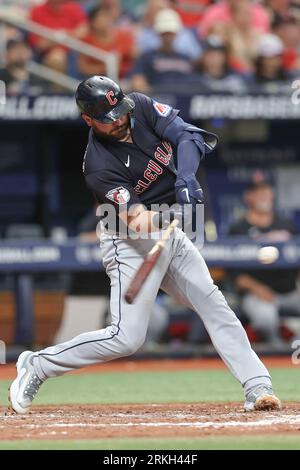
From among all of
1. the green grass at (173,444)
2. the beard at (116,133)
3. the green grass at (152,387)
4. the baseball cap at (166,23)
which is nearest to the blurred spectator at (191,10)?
the baseball cap at (166,23)

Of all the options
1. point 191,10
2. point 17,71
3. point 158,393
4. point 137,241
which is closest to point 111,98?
point 137,241

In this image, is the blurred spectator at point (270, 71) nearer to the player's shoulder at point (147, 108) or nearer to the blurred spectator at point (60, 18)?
the blurred spectator at point (60, 18)

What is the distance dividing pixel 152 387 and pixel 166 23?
15.6ft

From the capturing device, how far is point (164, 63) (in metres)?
10.6

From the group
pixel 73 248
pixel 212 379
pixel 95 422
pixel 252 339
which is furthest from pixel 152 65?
pixel 95 422

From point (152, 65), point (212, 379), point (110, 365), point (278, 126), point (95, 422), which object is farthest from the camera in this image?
point (278, 126)

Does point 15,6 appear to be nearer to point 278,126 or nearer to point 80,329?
point 278,126

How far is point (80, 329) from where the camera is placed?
9.81m

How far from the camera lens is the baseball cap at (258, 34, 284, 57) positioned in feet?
36.2

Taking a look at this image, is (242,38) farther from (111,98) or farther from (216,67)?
(111,98)

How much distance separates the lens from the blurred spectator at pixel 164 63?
10.4 meters

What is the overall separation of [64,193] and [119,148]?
5.78 meters

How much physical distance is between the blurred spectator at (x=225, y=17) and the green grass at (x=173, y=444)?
25.2ft

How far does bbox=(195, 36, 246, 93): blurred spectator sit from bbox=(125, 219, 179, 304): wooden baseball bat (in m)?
5.31
